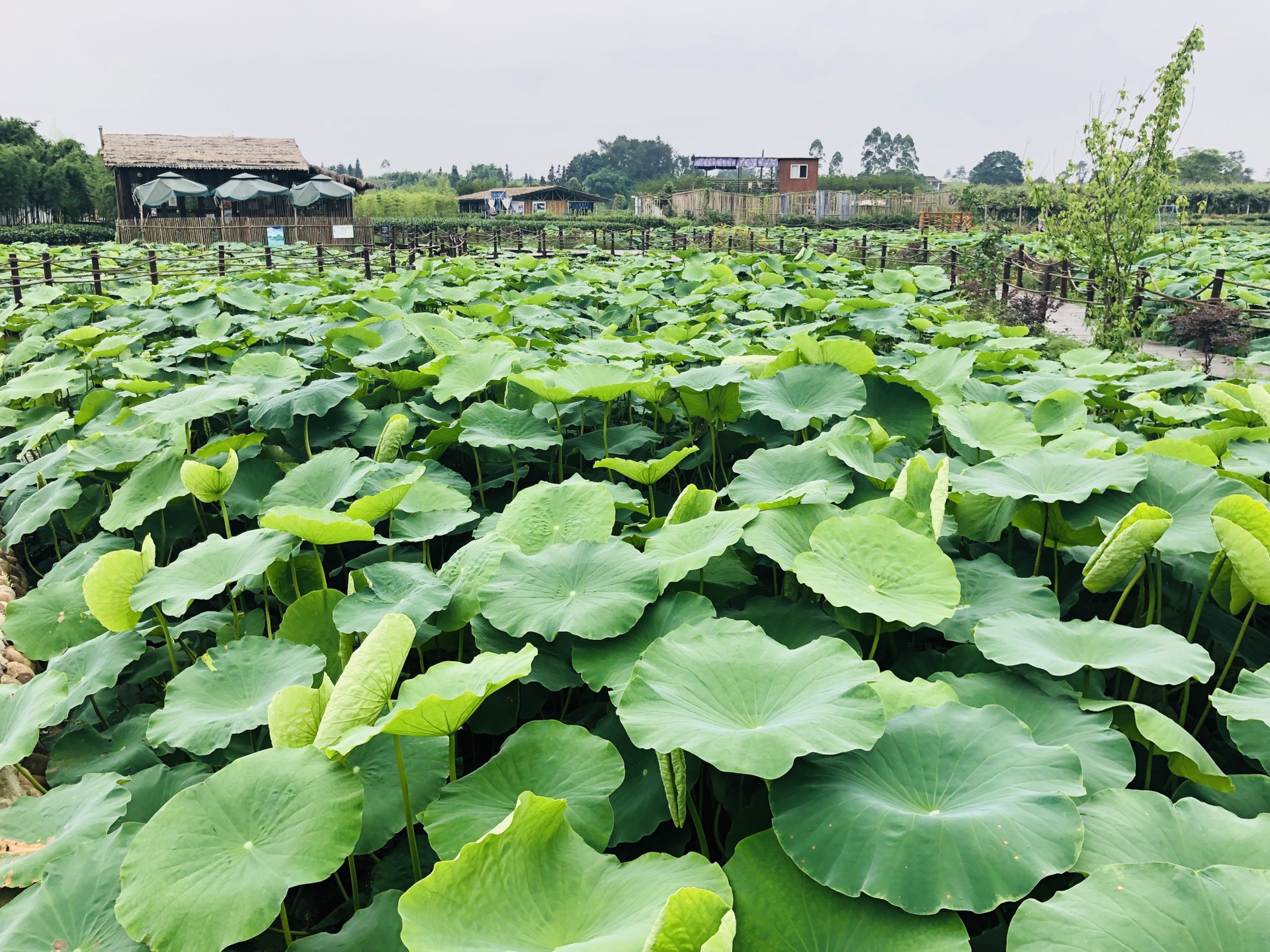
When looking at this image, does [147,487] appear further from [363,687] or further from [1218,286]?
[1218,286]

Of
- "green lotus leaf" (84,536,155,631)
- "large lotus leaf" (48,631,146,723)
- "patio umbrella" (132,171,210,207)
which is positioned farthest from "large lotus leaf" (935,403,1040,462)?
"patio umbrella" (132,171,210,207)

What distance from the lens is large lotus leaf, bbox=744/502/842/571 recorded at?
154 cm

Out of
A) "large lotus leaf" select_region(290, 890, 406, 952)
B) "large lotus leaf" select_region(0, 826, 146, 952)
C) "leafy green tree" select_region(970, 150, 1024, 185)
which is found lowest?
"large lotus leaf" select_region(290, 890, 406, 952)

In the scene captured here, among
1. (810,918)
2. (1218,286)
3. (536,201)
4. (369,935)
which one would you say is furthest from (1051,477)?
(536,201)

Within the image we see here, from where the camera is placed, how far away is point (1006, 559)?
1.91 metres

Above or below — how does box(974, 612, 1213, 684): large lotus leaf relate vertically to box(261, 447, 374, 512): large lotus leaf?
below

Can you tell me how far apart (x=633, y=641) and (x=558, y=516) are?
50cm

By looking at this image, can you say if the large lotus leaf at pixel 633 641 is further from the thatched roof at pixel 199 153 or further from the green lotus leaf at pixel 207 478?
the thatched roof at pixel 199 153

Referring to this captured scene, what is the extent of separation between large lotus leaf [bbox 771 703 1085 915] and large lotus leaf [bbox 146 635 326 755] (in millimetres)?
956

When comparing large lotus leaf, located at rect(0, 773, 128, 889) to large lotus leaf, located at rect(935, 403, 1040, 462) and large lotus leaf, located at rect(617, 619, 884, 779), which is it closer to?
large lotus leaf, located at rect(617, 619, 884, 779)

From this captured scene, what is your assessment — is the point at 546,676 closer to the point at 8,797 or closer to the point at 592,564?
the point at 592,564

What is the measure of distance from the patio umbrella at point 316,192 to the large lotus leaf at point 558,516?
2403 centimetres

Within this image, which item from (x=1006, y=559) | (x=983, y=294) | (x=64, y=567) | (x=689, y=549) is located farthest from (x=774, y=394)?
(x=983, y=294)

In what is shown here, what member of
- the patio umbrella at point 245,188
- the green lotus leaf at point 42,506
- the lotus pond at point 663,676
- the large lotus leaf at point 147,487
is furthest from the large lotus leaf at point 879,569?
the patio umbrella at point 245,188
